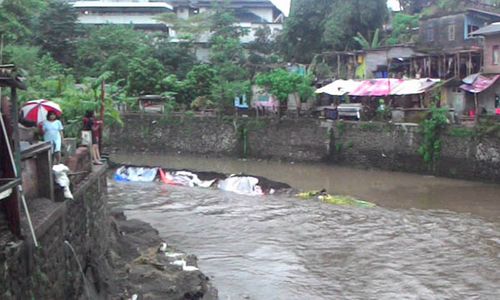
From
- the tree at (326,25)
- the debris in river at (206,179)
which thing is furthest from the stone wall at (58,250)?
the tree at (326,25)

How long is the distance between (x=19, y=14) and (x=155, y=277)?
34.1ft

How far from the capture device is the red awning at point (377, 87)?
32.7 metres

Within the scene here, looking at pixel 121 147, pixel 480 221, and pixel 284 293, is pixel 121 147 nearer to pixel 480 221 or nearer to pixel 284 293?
pixel 480 221

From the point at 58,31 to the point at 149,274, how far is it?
122 ft

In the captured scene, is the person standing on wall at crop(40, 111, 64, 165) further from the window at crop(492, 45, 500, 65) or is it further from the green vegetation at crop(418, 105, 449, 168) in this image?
the window at crop(492, 45, 500, 65)

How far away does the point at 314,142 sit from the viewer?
32844 mm

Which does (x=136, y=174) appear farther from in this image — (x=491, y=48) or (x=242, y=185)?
(x=491, y=48)

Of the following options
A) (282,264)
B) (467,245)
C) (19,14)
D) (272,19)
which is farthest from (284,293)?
(272,19)

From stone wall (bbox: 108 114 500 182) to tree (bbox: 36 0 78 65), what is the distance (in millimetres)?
9669

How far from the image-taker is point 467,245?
51.3 feet

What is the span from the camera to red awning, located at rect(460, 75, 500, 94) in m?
29.0

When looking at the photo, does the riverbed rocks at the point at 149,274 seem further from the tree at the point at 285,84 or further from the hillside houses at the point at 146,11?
the hillside houses at the point at 146,11

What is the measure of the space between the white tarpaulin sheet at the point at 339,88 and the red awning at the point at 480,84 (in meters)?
6.48

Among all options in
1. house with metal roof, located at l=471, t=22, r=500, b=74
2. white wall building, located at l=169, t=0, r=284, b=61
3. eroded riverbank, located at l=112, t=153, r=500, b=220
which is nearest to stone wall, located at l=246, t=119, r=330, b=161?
eroded riverbank, located at l=112, t=153, r=500, b=220
